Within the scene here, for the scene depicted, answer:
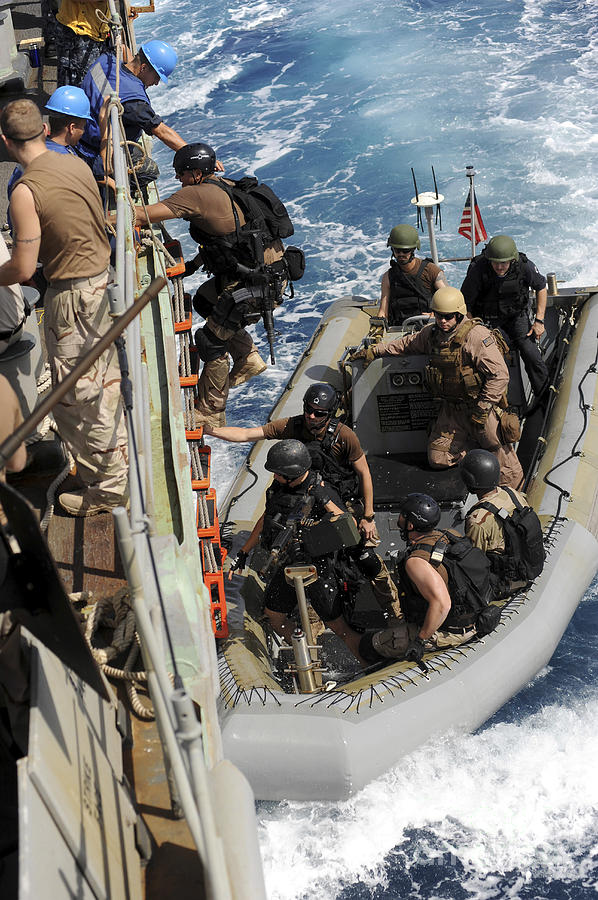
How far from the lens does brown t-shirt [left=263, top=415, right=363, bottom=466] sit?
5857 mm

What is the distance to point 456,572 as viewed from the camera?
5.26 m

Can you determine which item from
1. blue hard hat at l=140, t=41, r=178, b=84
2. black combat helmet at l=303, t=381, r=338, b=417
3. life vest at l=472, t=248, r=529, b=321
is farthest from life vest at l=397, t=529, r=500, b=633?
blue hard hat at l=140, t=41, r=178, b=84

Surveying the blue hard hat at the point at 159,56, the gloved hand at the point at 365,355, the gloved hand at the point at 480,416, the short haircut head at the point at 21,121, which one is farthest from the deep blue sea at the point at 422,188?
the blue hard hat at the point at 159,56

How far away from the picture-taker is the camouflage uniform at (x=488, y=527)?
555 centimetres

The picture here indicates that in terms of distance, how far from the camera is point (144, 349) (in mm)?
4676

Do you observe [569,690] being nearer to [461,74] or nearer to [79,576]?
[79,576]

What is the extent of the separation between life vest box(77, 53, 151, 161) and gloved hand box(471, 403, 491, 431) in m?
2.89

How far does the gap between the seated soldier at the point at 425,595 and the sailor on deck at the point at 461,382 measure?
1464 mm

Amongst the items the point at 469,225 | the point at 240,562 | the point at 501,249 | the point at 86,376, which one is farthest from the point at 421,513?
the point at 469,225

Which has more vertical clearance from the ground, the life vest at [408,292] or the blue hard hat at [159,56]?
the blue hard hat at [159,56]

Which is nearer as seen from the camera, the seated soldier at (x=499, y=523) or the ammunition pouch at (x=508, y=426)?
the seated soldier at (x=499, y=523)

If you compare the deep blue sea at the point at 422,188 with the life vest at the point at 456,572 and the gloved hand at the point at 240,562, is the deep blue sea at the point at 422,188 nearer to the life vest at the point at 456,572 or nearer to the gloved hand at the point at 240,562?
the life vest at the point at 456,572

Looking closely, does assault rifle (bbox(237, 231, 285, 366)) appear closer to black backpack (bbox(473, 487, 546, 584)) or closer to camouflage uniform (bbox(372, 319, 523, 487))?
camouflage uniform (bbox(372, 319, 523, 487))

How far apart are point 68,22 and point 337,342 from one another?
3.52m
